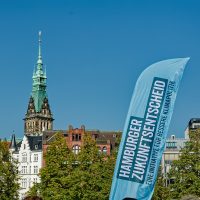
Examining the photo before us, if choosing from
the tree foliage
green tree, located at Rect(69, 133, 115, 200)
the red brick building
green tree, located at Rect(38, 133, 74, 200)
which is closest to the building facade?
the red brick building

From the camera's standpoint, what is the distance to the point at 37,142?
4983 inches

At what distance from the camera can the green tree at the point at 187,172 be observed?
60.5 metres

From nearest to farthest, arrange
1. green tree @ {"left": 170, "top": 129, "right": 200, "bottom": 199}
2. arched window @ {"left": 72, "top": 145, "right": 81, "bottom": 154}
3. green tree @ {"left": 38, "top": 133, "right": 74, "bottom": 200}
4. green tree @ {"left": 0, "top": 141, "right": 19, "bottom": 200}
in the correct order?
green tree @ {"left": 170, "top": 129, "right": 200, "bottom": 199} → green tree @ {"left": 38, "top": 133, "right": 74, "bottom": 200} → green tree @ {"left": 0, "top": 141, "right": 19, "bottom": 200} → arched window @ {"left": 72, "top": 145, "right": 81, "bottom": 154}

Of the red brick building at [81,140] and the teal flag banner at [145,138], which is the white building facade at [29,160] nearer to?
the red brick building at [81,140]

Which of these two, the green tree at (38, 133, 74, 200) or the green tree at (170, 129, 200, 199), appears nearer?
the green tree at (170, 129, 200, 199)

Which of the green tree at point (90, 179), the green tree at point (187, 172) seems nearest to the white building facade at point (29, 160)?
the green tree at point (90, 179)

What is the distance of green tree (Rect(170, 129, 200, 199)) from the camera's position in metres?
60.5

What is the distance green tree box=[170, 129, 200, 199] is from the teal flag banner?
35015 millimetres

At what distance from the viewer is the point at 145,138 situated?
25578 millimetres

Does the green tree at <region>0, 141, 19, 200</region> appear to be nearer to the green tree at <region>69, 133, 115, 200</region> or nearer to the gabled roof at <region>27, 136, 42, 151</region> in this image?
the green tree at <region>69, 133, 115, 200</region>

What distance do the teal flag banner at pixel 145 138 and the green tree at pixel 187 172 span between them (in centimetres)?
3501

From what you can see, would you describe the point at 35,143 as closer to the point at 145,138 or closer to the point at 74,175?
the point at 74,175

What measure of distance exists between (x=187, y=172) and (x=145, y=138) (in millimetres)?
37578

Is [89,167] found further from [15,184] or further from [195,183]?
[195,183]
